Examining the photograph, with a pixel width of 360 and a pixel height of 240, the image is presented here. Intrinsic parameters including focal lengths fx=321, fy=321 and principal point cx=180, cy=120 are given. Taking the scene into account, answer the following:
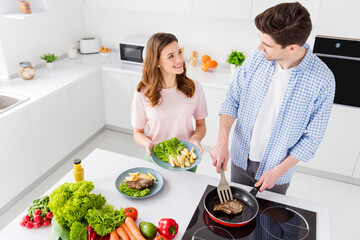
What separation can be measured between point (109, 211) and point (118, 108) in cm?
241

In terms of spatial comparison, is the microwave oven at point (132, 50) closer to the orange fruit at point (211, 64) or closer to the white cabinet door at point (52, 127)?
the orange fruit at point (211, 64)

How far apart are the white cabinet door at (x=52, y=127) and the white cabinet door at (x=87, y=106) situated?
10 cm

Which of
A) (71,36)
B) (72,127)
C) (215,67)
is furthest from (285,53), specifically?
(71,36)

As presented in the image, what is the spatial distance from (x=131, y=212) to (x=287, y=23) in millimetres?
1074

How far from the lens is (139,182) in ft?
5.29

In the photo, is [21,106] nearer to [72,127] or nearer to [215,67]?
[72,127]

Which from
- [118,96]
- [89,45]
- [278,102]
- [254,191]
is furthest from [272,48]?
[89,45]

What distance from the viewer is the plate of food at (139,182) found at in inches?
61.6

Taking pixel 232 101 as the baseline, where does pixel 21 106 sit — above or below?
below

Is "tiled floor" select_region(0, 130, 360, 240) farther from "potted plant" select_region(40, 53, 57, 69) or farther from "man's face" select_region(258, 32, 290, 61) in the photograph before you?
"man's face" select_region(258, 32, 290, 61)

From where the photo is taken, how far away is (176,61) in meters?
1.81

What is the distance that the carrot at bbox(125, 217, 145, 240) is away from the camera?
4.32 ft

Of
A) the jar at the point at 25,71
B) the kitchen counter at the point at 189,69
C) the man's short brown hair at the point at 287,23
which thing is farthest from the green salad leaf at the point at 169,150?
the jar at the point at 25,71

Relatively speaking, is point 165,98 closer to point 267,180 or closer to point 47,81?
point 267,180
